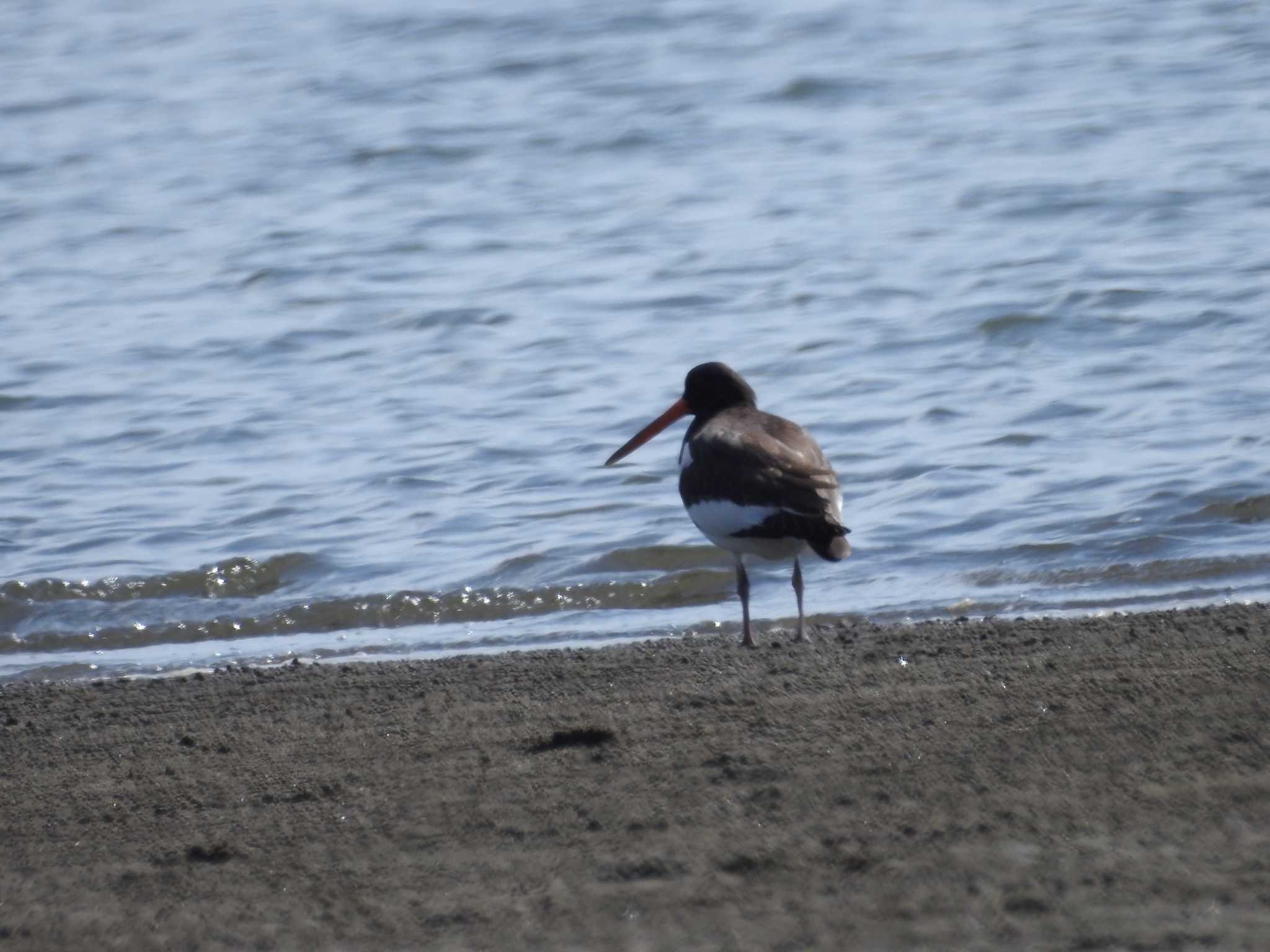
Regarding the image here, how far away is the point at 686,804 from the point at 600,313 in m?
8.31

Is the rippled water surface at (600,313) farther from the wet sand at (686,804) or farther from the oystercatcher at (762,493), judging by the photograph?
the wet sand at (686,804)

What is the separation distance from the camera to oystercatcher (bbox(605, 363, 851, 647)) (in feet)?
21.9

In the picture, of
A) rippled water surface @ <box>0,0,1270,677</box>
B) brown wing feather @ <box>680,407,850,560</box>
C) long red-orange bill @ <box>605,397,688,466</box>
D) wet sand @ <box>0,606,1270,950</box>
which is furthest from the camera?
long red-orange bill @ <box>605,397,688,466</box>

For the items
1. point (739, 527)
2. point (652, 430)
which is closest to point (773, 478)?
point (739, 527)

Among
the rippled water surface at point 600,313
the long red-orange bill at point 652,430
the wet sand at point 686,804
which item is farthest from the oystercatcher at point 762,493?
the long red-orange bill at point 652,430

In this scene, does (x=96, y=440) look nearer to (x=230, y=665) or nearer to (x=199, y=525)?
(x=199, y=525)

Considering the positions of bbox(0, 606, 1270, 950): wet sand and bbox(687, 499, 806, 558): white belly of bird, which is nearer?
bbox(0, 606, 1270, 950): wet sand

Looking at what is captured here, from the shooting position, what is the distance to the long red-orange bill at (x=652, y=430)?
8.60 metres

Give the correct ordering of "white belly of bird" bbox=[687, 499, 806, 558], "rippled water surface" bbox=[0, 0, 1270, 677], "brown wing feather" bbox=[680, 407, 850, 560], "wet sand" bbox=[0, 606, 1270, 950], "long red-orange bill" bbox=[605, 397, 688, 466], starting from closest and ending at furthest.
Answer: "wet sand" bbox=[0, 606, 1270, 950] < "brown wing feather" bbox=[680, 407, 850, 560] < "white belly of bird" bbox=[687, 499, 806, 558] < "rippled water surface" bbox=[0, 0, 1270, 677] < "long red-orange bill" bbox=[605, 397, 688, 466]

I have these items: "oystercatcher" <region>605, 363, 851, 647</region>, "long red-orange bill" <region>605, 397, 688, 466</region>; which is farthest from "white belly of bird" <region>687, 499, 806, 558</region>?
"long red-orange bill" <region>605, 397, 688, 466</region>

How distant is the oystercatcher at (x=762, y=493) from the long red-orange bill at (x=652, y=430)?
2.96 ft

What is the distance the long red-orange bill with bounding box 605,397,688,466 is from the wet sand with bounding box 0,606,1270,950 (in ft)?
8.45

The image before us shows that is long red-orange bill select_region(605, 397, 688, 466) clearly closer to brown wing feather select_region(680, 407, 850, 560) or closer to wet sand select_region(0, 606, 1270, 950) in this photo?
brown wing feather select_region(680, 407, 850, 560)

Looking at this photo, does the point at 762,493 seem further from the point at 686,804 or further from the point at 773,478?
the point at 686,804
